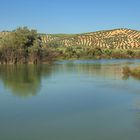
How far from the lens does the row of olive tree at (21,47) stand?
57562 mm

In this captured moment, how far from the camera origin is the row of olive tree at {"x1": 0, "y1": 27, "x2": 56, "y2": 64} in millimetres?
57562

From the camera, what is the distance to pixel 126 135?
11.1 m

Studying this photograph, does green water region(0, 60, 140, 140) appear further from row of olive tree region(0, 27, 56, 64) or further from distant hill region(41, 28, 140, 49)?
distant hill region(41, 28, 140, 49)

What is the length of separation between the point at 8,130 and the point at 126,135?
388cm

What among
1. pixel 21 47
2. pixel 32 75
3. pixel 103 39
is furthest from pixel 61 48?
pixel 32 75

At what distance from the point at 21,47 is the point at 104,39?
95.9m

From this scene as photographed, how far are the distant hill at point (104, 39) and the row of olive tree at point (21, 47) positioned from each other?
78.5 meters

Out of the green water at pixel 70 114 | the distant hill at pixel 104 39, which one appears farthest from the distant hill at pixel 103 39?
the green water at pixel 70 114

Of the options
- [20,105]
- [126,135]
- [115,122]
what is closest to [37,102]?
[20,105]

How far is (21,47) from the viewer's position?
58.0 metres

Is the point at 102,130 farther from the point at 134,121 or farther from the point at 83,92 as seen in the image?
the point at 83,92

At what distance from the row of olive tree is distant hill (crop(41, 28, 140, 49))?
78496 mm

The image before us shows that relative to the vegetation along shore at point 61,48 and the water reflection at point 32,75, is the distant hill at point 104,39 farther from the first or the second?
the water reflection at point 32,75

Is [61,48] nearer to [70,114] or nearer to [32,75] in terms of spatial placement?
[32,75]
